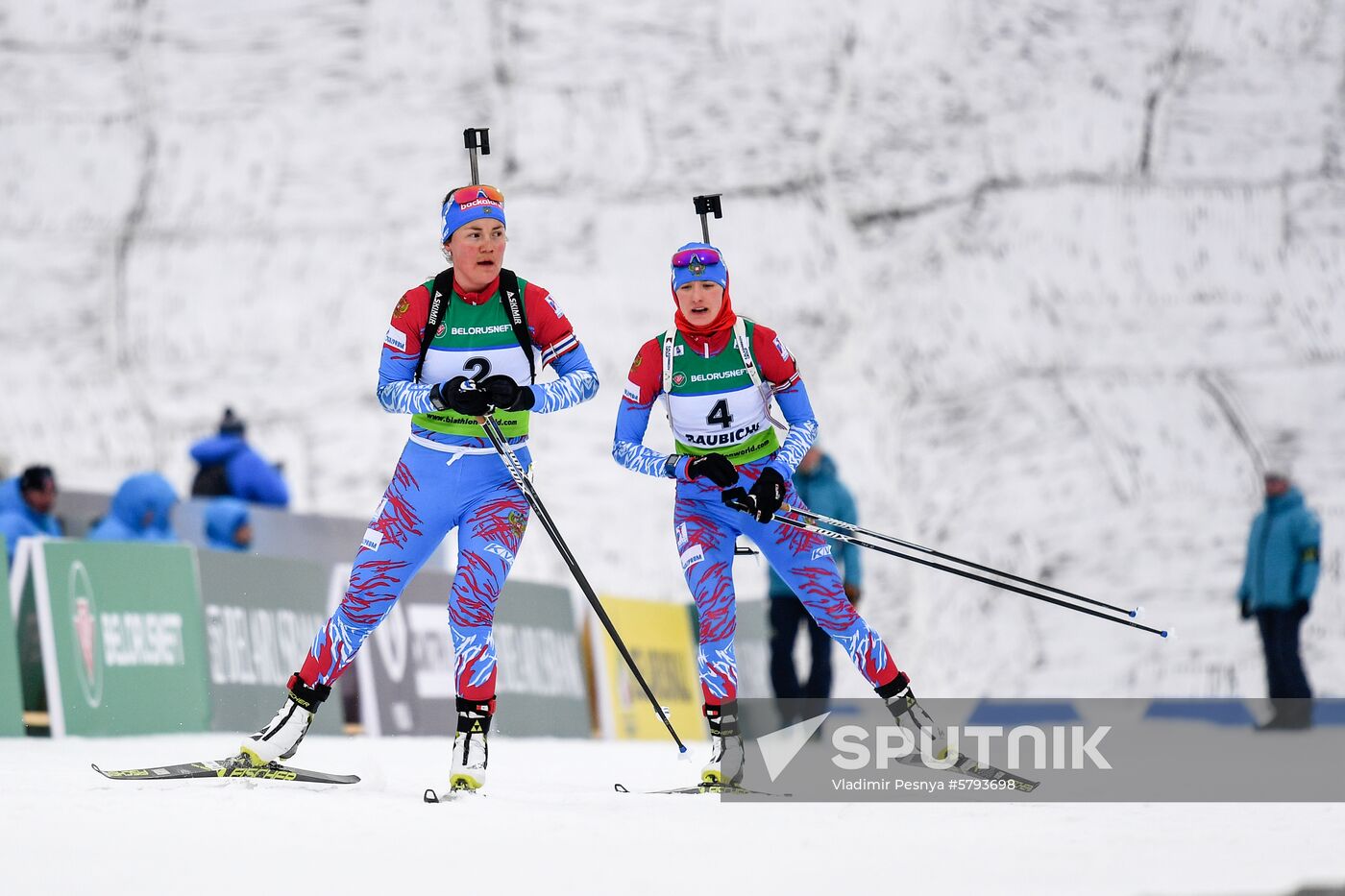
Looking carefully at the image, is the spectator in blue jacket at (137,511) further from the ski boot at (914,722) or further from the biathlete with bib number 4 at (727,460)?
the ski boot at (914,722)

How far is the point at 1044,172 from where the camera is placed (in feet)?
65.8

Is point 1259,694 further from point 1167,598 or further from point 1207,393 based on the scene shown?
point 1207,393

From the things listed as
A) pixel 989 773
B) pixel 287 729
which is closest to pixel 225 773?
pixel 287 729

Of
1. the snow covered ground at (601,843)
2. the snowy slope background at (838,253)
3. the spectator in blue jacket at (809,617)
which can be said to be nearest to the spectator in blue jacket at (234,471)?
the spectator in blue jacket at (809,617)

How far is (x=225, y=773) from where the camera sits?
19.0 feet

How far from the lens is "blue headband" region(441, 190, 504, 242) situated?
19.7ft

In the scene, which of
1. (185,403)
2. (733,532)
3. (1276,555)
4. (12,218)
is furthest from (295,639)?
(12,218)

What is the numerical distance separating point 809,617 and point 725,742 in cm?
372

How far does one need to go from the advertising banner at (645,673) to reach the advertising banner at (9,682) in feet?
14.9

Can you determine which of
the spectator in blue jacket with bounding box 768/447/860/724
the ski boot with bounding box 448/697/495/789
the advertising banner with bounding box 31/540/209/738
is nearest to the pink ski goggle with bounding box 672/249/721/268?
the ski boot with bounding box 448/697/495/789

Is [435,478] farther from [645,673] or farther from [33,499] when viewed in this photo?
[645,673]

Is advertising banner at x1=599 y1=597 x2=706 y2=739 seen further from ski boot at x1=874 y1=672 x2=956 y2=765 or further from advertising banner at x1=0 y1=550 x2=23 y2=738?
ski boot at x1=874 y1=672 x2=956 y2=765

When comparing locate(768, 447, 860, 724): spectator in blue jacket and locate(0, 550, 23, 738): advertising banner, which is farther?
locate(768, 447, 860, 724): spectator in blue jacket

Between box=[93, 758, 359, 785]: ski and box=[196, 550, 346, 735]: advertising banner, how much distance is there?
12.2ft
